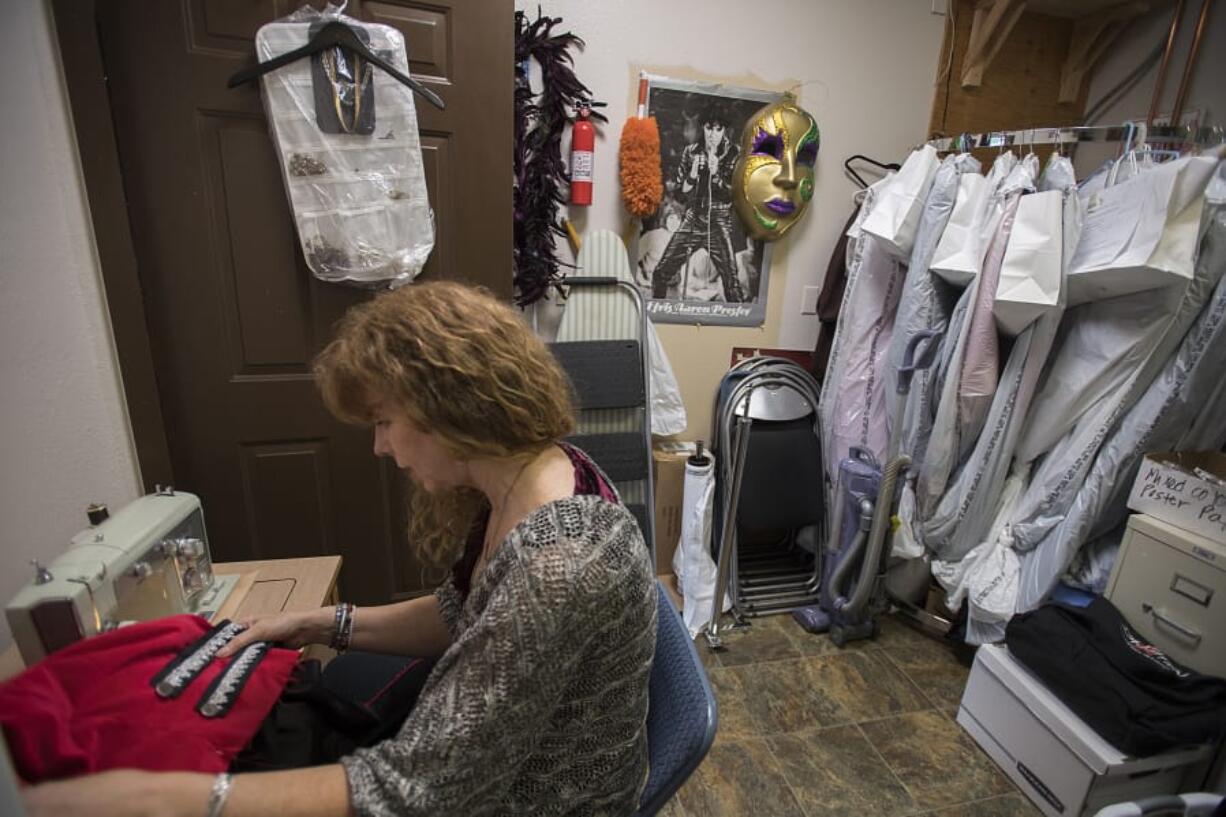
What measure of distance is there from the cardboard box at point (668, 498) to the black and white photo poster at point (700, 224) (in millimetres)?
556

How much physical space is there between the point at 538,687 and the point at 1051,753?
1569mm

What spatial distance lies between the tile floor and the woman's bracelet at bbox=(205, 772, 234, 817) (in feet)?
3.97

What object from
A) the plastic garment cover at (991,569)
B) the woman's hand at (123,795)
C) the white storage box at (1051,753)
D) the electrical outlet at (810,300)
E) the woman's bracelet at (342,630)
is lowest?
the white storage box at (1051,753)

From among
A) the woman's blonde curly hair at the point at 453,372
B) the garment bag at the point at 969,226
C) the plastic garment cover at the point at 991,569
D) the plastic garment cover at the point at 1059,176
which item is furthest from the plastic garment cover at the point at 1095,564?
the woman's blonde curly hair at the point at 453,372

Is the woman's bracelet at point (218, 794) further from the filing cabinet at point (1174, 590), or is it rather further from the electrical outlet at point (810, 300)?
the electrical outlet at point (810, 300)

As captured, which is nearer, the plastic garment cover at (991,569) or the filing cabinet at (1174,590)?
the filing cabinet at (1174,590)

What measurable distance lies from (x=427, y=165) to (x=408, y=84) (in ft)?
0.67

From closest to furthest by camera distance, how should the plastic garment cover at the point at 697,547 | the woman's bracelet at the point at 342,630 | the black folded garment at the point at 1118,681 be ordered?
the woman's bracelet at the point at 342,630, the black folded garment at the point at 1118,681, the plastic garment cover at the point at 697,547

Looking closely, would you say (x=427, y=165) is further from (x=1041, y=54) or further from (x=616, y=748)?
(x=1041, y=54)

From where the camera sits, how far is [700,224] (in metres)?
2.16

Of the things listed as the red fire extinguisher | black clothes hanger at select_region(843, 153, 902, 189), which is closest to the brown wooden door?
the red fire extinguisher

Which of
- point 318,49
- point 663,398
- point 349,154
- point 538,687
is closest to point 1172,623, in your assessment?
point 663,398

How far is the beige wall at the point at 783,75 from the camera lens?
6.36ft

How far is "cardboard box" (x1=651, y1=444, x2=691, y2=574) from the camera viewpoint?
2170mm
